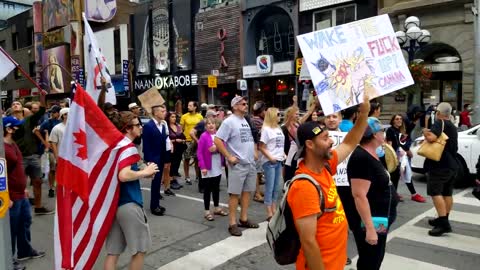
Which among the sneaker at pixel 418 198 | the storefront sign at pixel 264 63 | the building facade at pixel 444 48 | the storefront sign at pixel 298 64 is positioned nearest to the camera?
the sneaker at pixel 418 198

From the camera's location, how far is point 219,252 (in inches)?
196

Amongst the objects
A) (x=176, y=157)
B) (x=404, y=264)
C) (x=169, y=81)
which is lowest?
(x=404, y=264)

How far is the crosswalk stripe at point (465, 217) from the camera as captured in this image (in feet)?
20.2

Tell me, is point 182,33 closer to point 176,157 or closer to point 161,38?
point 161,38

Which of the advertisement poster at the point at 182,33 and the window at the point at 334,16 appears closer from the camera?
the window at the point at 334,16

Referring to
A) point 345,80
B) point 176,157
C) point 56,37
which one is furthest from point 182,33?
point 345,80

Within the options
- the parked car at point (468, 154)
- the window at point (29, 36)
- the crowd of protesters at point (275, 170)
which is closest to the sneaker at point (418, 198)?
the crowd of protesters at point (275, 170)

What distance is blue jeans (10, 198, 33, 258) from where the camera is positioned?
454cm

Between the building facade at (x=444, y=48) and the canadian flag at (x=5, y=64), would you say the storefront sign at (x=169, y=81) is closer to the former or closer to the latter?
the building facade at (x=444, y=48)

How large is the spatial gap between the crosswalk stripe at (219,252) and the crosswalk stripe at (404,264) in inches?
59.8

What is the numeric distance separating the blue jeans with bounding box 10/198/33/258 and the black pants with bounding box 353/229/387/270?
143 inches

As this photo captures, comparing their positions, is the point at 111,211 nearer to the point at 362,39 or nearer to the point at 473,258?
the point at 362,39

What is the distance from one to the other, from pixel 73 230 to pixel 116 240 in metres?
0.38

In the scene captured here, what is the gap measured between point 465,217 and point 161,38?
92.7ft
